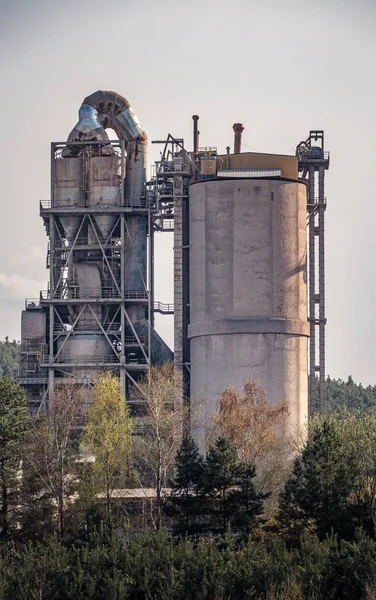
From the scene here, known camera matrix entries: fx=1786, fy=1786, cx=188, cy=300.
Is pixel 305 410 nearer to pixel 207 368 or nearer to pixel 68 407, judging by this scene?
pixel 207 368

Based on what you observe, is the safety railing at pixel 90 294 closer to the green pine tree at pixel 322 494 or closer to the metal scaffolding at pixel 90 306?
the metal scaffolding at pixel 90 306

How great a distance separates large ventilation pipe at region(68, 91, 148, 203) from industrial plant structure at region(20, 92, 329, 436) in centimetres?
9

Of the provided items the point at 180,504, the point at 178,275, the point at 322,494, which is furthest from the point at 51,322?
the point at 322,494

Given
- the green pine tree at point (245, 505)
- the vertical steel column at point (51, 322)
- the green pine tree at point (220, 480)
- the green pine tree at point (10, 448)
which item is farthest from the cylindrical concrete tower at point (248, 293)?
the green pine tree at point (245, 505)

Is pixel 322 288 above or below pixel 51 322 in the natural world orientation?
above

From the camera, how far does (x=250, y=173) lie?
108m

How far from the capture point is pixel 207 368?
106062 mm

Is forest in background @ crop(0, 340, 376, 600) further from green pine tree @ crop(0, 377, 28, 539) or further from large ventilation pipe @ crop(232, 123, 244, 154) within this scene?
large ventilation pipe @ crop(232, 123, 244, 154)

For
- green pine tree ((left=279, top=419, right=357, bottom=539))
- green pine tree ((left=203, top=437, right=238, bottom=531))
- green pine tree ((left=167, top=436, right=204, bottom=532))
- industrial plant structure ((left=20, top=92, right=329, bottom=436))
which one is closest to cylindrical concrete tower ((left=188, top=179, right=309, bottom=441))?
industrial plant structure ((left=20, top=92, right=329, bottom=436))

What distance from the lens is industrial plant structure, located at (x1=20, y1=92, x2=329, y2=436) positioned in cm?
10625

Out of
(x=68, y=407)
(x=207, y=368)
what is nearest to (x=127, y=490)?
(x=68, y=407)

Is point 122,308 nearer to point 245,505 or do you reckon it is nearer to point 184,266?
point 184,266

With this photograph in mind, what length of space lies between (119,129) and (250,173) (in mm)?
9872

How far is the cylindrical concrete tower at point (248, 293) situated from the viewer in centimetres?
10569
